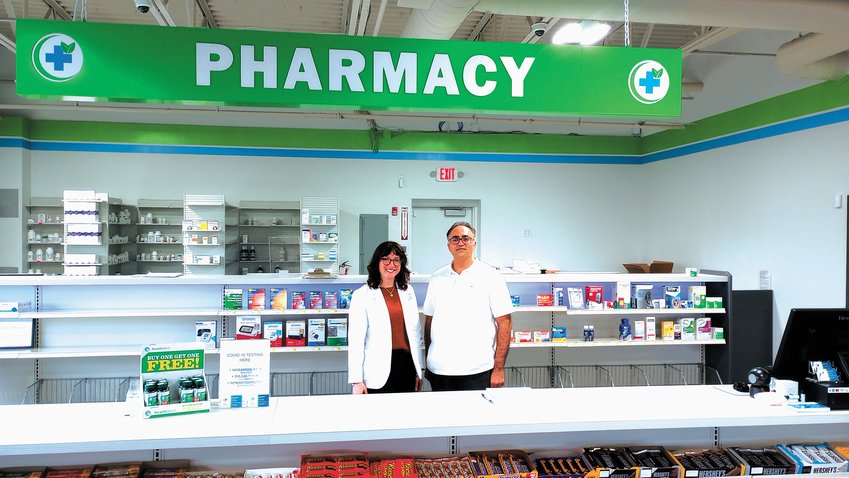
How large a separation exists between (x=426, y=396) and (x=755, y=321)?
5501 mm

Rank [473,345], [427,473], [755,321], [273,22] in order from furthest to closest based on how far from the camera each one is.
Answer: [273,22] < [755,321] < [473,345] < [427,473]

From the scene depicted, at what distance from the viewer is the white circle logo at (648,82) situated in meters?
3.10

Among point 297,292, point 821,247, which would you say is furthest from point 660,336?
point 297,292

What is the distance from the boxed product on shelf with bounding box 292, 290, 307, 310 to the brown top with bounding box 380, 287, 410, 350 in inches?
72.5

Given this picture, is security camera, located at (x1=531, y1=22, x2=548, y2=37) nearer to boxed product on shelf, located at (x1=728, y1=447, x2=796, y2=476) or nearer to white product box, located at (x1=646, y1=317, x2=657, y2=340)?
white product box, located at (x1=646, y1=317, x2=657, y2=340)

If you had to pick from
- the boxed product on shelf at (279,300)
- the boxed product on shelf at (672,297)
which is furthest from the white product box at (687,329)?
the boxed product on shelf at (279,300)

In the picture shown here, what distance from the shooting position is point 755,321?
669 cm

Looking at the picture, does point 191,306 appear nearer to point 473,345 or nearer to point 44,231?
point 473,345

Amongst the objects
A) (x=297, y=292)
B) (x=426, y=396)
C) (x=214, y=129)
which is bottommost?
(x=426, y=396)

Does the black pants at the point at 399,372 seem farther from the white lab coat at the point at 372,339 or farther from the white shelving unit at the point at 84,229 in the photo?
the white shelving unit at the point at 84,229

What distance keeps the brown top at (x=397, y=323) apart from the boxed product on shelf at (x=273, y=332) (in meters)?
1.96

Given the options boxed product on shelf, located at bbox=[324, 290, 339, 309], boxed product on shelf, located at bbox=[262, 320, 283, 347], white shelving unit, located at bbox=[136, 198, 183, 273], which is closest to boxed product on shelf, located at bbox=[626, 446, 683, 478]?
boxed product on shelf, located at bbox=[324, 290, 339, 309]

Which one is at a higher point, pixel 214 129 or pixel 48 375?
pixel 214 129

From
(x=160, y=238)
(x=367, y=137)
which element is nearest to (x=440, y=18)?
(x=367, y=137)
